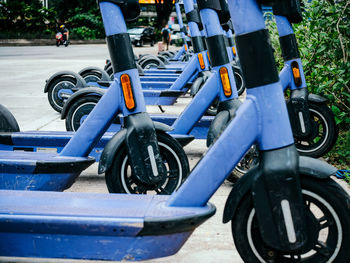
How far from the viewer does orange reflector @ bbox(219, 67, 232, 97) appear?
12.2ft

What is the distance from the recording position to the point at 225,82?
3.75 m

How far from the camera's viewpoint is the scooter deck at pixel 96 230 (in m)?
1.96

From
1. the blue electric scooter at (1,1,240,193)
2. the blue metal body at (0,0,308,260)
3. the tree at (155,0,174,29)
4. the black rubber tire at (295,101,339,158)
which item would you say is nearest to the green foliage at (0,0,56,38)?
the tree at (155,0,174,29)

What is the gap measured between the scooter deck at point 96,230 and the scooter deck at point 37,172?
2.89 feet

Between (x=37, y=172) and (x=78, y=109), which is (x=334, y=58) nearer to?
(x=78, y=109)

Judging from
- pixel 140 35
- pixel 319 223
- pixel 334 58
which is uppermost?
pixel 140 35

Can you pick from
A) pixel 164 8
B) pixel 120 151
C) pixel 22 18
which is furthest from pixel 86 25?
pixel 120 151

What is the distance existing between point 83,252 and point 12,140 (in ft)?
6.26

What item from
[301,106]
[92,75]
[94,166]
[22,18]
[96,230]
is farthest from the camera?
[22,18]

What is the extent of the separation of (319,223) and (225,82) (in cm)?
205

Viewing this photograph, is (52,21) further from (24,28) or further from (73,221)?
(73,221)

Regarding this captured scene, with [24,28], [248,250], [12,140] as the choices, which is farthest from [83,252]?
[24,28]

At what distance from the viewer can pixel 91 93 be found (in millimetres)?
4547

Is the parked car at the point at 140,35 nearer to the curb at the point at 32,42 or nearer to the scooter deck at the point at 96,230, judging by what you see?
the curb at the point at 32,42
